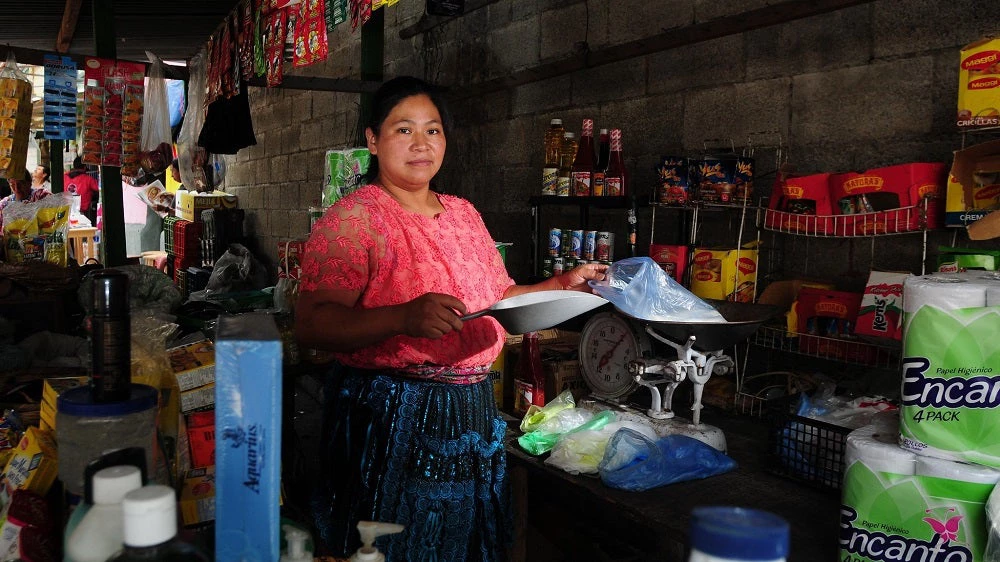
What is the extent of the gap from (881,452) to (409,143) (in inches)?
46.2

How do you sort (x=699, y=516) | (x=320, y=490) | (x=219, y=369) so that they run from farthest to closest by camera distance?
(x=320, y=490) < (x=219, y=369) < (x=699, y=516)

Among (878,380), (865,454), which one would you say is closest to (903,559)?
(865,454)

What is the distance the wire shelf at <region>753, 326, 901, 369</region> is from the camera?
78.5 inches

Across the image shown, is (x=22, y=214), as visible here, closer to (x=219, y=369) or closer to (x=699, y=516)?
(x=219, y=369)

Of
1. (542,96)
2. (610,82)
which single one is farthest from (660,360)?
(542,96)

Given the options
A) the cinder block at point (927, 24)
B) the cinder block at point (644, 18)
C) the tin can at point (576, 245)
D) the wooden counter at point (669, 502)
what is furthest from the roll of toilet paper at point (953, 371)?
the cinder block at point (644, 18)

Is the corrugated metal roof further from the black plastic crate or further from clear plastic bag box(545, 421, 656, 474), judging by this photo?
the black plastic crate

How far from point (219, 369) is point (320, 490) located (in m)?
1.25

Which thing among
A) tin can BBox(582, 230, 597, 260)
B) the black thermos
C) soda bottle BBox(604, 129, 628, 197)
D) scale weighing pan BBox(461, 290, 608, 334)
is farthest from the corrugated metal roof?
the black thermos

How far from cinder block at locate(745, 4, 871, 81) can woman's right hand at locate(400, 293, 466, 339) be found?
1.73m

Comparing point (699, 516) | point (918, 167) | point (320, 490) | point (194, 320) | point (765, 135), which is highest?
point (765, 135)

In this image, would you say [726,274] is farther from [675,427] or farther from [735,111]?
[735,111]

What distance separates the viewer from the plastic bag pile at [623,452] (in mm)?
1863

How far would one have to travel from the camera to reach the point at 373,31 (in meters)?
4.38
